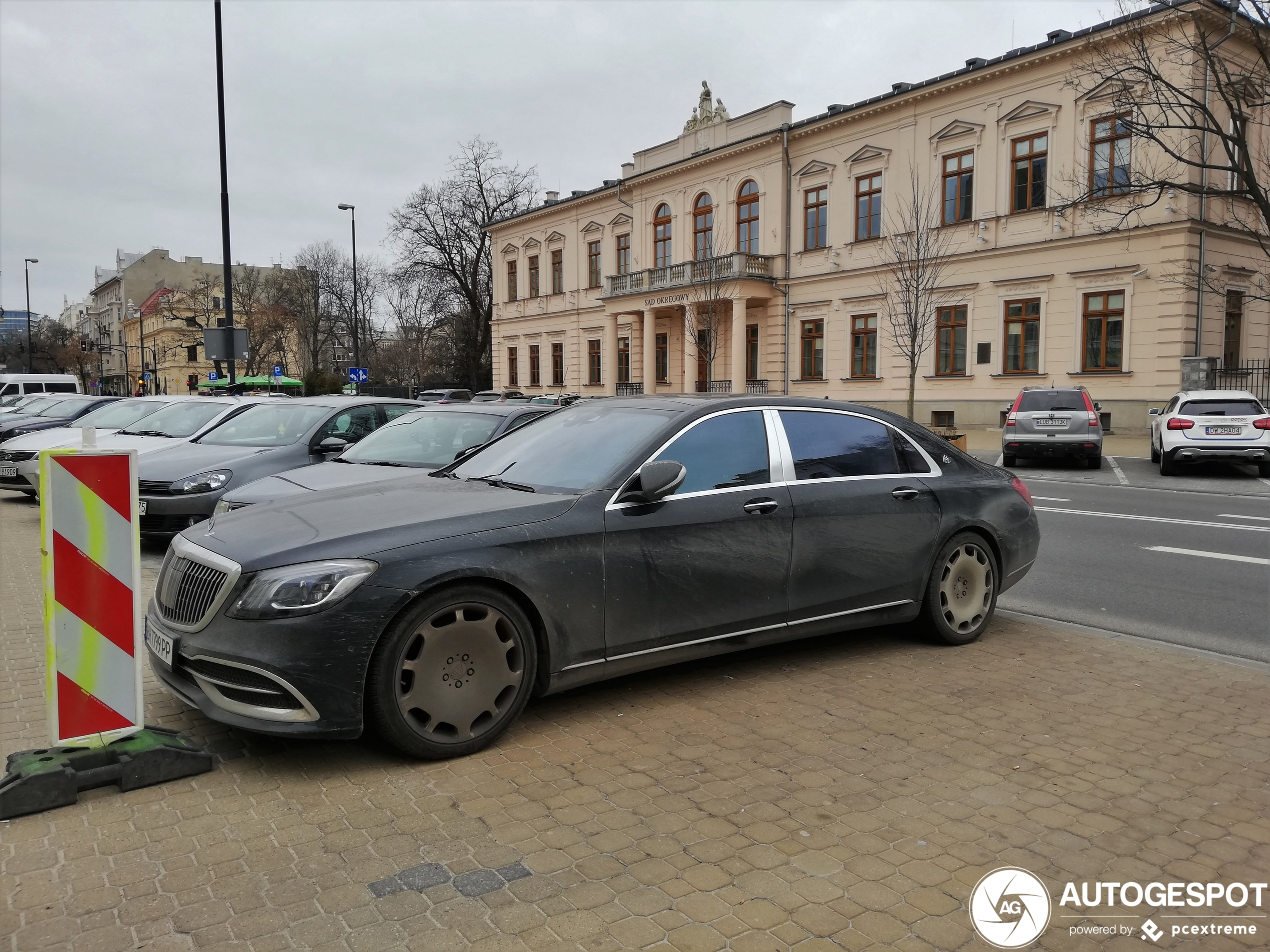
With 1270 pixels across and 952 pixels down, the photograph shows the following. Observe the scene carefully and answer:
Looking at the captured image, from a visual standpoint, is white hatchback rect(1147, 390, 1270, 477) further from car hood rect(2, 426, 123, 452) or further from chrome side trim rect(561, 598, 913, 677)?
car hood rect(2, 426, 123, 452)

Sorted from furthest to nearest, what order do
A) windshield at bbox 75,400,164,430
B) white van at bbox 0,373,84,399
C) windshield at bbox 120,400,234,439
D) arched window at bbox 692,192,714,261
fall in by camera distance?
arched window at bbox 692,192,714,261, white van at bbox 0,373,84,399, windshield at bbox 75,400,164,430, windshield at bbox 120,400,234,439

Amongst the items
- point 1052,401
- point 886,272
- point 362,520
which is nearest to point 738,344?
point 886,272

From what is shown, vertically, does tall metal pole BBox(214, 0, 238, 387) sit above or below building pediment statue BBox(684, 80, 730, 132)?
below

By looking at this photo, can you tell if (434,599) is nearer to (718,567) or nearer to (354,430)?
(718,567)

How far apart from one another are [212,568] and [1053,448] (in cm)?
1893

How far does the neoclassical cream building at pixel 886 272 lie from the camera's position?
89.8 ft

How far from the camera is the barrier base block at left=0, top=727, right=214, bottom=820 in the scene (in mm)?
3484

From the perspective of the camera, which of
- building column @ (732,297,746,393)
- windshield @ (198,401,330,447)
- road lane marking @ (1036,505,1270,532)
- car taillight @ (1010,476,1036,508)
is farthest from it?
building column @ (732,297,746,393)

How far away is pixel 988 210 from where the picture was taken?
30672 millimetres

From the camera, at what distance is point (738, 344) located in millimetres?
38438

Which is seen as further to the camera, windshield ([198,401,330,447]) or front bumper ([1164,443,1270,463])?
front bumper ([1164,443,1270,463])

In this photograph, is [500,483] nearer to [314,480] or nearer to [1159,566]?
[314,480]

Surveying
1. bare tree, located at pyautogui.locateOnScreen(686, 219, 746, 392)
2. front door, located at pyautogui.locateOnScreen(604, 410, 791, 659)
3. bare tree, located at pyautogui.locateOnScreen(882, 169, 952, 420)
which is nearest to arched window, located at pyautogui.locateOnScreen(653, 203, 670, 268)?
bare tree, located at pyautogui.locateOnScreen(686, 219, 746, 392)

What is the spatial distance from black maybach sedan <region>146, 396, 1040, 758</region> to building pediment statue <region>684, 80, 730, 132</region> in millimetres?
39028
